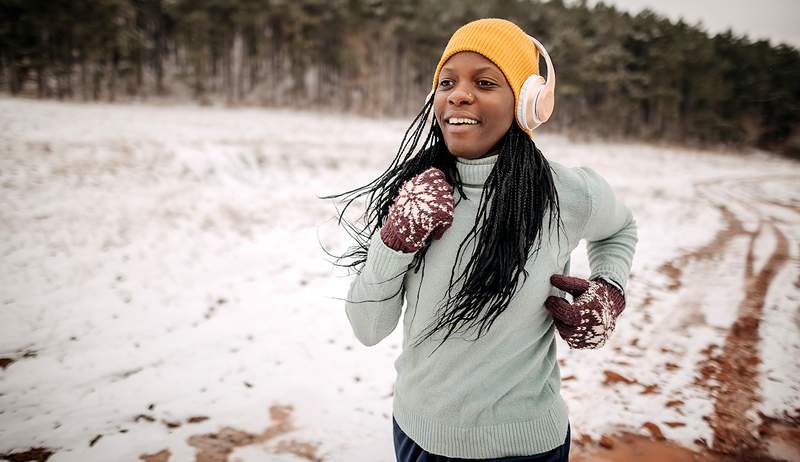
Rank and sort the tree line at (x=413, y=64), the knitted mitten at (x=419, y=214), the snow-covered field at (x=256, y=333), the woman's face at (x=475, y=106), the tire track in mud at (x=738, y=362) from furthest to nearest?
the tree line at (x=413, y=64)
the snow-covered field at (x=256, y=333)
the tire track in mud at (x=738, y=362)
the woman's face at (x=475, y=106)
the knitted mitten at (x=419, y=214)

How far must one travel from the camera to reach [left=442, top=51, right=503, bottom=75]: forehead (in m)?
1.30

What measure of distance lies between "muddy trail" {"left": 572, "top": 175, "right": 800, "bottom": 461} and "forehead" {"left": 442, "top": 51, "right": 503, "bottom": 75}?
2823mm

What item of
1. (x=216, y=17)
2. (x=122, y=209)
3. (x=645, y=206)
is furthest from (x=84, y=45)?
(x=645, y=206)

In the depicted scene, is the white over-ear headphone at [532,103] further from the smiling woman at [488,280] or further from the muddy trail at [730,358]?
the muddy trail at [730,358]

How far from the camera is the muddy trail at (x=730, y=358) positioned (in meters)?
2.85

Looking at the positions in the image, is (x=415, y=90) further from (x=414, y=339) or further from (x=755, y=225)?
(x=414, y=339)

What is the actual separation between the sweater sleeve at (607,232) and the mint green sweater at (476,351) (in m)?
0.02

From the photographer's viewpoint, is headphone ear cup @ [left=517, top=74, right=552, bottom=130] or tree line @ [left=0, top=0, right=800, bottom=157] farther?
tree line @ [left=0, top=0, right=800, bottom=157]

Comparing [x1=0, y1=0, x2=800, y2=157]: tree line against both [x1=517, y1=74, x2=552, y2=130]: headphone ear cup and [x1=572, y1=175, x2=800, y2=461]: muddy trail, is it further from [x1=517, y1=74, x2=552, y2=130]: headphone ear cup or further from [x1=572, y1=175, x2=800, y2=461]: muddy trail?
[x1=517, y1=74, x2=552, y2=130]: headphone ear cup

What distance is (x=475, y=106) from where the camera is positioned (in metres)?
1.29

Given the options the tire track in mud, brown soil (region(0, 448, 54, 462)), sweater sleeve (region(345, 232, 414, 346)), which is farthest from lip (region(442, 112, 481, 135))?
brown soil (region(0, 448, 54, 462))

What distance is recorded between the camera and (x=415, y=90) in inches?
1561

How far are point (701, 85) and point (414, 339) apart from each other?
44526 millimetres

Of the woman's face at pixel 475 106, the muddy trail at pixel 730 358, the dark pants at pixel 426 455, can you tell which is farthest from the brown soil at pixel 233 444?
the woman's face at pixel 475 106
